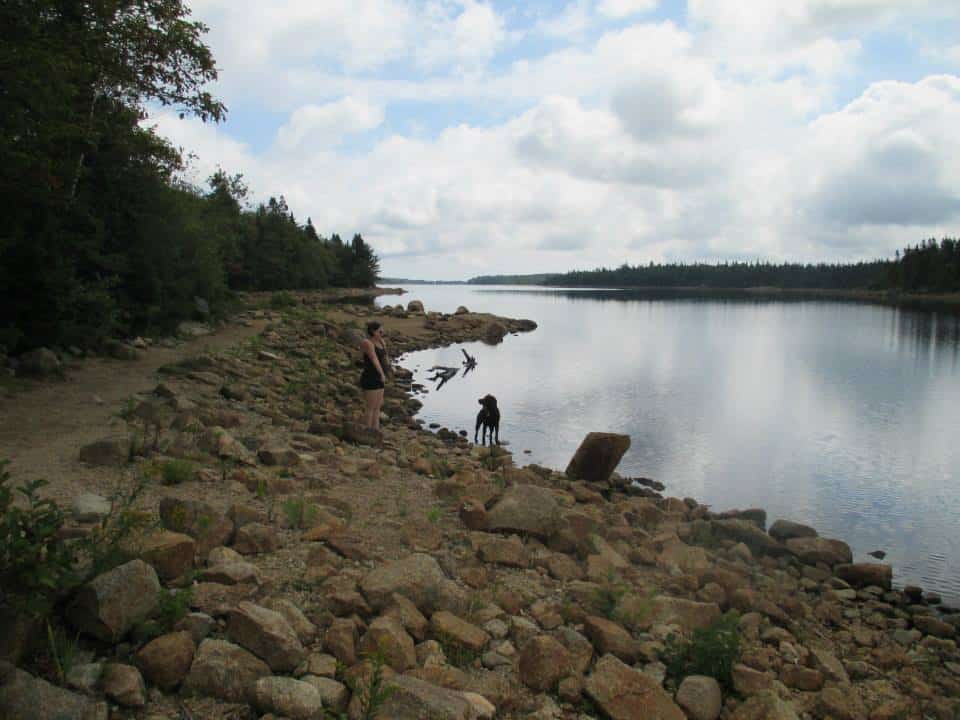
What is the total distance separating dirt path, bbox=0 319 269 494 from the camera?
7.30m

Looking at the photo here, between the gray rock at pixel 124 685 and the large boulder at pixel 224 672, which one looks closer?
the gray rock at pixel 124 685

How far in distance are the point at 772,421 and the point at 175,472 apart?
18.6 meters

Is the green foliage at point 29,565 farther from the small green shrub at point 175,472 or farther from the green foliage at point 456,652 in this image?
the small green shrub at point 175,472

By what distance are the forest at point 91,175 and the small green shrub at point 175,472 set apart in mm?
6194

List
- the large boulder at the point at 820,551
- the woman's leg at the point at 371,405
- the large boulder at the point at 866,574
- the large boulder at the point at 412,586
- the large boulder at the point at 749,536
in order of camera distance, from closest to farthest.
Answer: the large boulder at the point at 412,586 → the large boulder at the point at 866,574 → the large boulder at the point at 820,551 → the large boulder at the point at 749,536 → the woman's leg at the point at 371,405

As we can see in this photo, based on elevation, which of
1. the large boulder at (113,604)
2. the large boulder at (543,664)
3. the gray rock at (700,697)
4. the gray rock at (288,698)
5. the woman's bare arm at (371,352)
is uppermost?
the woman's bare arm at (371,352)

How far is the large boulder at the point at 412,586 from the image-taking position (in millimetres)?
5023

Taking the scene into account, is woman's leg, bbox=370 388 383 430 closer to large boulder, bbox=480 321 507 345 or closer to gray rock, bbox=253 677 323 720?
gray rock, bbox=253 677 323 720

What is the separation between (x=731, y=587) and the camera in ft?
Result: 24.4

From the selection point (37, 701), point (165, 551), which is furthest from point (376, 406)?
point (37, 701)

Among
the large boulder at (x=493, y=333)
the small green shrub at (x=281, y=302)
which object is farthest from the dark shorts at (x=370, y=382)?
the large boulder at (x=493, y=333)

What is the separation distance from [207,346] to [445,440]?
31.3ft

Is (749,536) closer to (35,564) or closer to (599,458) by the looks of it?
(599,458)

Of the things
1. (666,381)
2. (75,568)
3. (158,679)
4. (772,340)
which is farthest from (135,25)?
(772,340)
